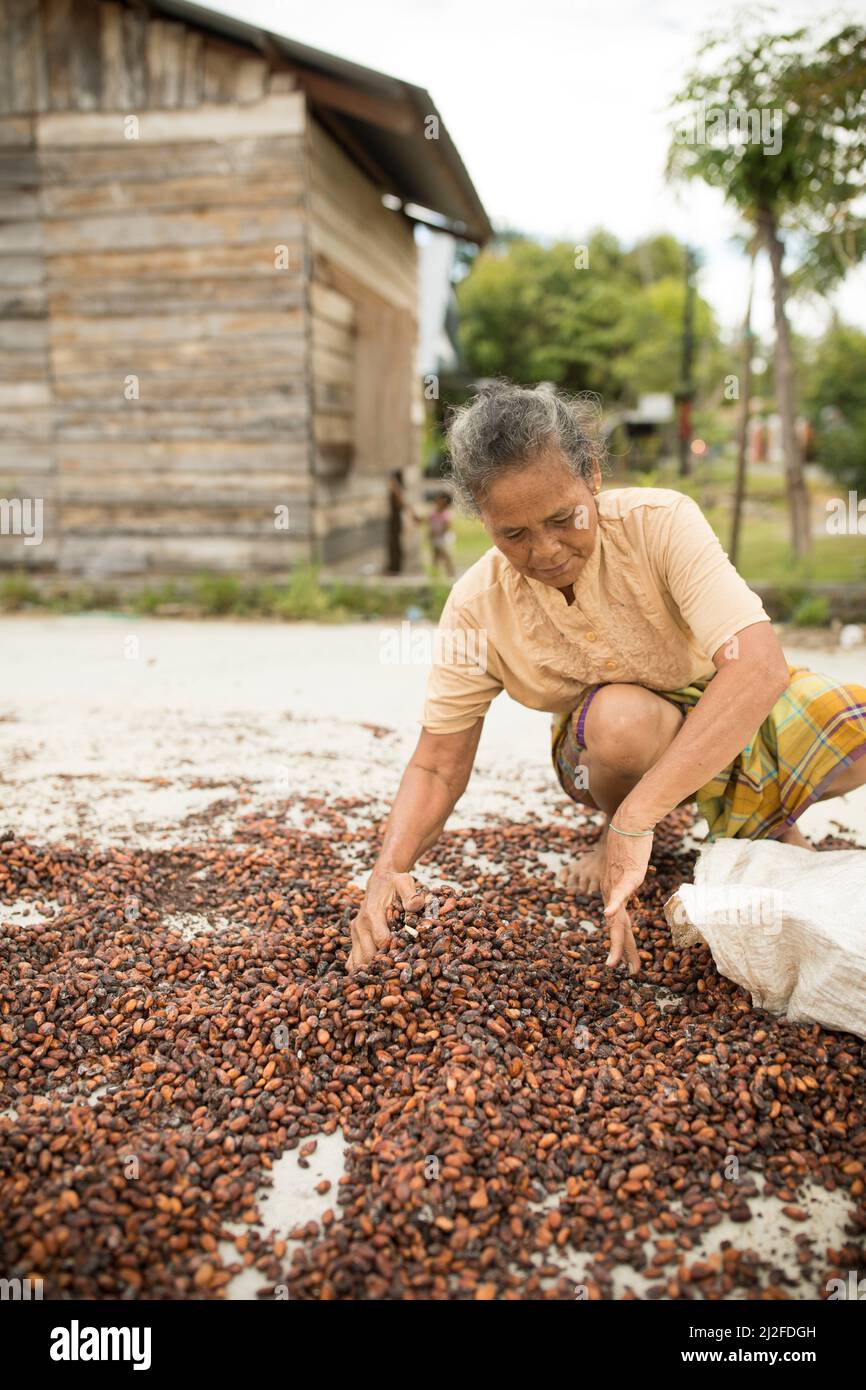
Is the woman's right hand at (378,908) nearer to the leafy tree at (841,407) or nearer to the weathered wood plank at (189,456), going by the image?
the weathered wood plank at (189,456)

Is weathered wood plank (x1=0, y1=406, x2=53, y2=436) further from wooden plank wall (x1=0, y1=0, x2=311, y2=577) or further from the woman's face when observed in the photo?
the woman's face

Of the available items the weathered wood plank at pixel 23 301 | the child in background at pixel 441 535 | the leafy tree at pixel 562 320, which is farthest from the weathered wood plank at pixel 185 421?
the leafy tree at pixel 562 320

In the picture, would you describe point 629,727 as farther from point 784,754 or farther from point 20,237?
point 20,237

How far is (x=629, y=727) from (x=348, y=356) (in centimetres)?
727

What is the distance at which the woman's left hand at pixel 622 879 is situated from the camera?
87.3 inches

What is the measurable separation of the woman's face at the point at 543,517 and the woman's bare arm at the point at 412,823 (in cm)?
47

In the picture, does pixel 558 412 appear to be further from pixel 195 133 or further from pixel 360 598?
pixel 195 133

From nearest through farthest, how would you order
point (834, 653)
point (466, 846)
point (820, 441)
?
point (466, 846)
point (834, 653)
point (820, 441)

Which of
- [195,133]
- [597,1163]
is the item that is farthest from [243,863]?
[195,133]

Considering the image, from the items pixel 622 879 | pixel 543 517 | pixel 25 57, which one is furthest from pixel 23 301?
pixel 622 879

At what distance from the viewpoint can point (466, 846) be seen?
3307 mm

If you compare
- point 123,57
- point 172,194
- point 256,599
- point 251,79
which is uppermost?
point 123,57

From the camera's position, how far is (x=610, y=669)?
103 inches

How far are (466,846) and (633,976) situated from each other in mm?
978
